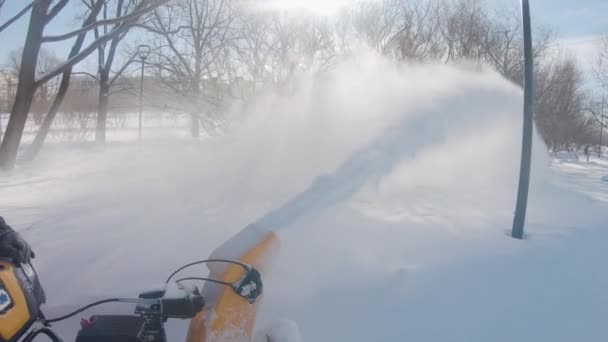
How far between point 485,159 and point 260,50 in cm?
2110

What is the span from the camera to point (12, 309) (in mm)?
1979

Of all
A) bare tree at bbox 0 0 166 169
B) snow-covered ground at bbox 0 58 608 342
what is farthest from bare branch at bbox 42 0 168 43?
snow-covered ground at bbox 0 58 608 342

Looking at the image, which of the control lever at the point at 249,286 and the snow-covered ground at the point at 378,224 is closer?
the control lever at the point at 249,286

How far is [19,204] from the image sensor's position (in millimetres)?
5875

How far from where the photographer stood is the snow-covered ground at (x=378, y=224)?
319 centimetres

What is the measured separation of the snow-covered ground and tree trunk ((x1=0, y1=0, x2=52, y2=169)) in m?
6.92

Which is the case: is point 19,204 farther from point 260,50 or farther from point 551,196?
point 260,50

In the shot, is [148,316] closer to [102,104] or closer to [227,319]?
[227,319]

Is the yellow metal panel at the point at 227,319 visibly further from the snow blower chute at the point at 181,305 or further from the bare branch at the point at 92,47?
the bare branch at the point at 92,47

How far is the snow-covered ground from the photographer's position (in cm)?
319

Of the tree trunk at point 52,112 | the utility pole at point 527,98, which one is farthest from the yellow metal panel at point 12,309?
the tree trunk at point 52,112

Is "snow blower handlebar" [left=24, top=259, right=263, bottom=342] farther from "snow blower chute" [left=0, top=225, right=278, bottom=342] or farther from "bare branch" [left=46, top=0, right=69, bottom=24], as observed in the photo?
"bare branch" [left=46, top=0, right=69, bottom=24]

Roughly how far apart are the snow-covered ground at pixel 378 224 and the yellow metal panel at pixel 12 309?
130cm

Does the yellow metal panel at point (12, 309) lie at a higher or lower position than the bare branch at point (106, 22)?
lower
